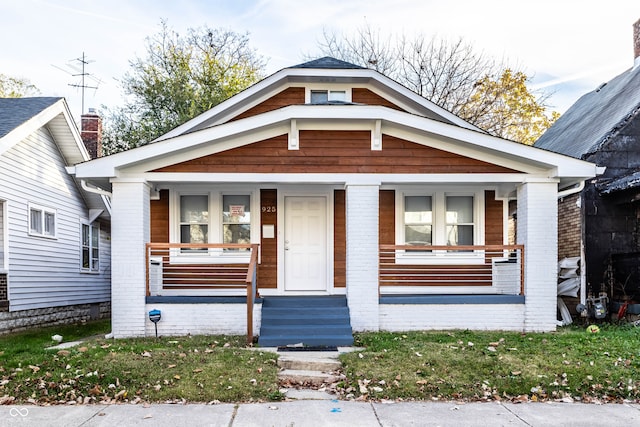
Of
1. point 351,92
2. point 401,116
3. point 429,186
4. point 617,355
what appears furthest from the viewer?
point 351,92

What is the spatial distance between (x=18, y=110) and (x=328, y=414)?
973 cm

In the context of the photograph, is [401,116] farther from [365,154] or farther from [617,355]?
[617,355]

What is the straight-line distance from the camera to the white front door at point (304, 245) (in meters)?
10.8

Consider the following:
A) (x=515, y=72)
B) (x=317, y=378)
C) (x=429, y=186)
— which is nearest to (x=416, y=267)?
(x=429, y=186)

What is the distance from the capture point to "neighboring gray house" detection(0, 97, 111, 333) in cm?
1043

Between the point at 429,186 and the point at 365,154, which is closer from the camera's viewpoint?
the point at 365,154

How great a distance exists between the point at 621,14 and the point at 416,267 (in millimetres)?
12537

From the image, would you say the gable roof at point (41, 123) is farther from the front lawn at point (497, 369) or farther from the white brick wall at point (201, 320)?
the front lawn at point (497, 369)

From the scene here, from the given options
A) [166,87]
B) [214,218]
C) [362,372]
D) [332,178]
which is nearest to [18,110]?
[214,218]

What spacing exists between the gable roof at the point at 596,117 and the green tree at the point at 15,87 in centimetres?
2677

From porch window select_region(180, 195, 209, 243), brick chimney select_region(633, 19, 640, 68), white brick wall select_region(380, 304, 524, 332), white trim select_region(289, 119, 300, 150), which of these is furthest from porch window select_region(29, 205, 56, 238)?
brick chimney select_region(633, 19, 640, 68)

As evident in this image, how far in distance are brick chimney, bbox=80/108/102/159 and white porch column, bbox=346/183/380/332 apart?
952cm

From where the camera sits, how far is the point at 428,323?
914 cm

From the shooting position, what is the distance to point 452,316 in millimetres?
9195
